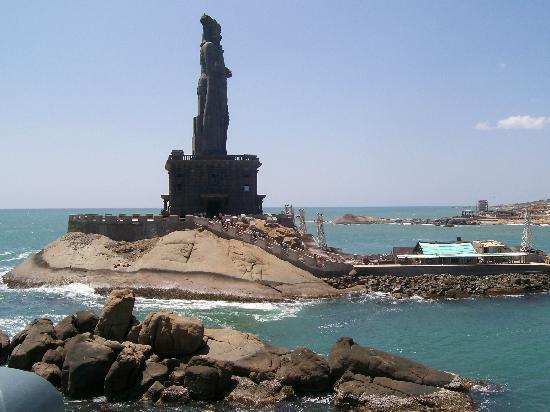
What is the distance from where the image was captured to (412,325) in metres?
29.6

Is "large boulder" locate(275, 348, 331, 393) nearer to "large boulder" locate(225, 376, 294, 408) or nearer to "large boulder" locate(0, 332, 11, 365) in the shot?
"large boulder" locate(225, 376, 294, 408)

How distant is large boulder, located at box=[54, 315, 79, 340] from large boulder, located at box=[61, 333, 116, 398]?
2656mm

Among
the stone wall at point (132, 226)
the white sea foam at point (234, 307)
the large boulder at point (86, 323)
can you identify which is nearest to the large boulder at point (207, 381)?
the large boulder at point (86, 323)

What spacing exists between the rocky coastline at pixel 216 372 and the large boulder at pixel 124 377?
3cm

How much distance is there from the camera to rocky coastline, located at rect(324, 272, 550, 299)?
124 ft

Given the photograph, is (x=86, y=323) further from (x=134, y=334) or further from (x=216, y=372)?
(x=216, y=372)

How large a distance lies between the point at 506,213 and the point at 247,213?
15538cm

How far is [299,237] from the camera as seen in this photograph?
155 feet

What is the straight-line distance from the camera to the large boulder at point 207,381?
1883cm

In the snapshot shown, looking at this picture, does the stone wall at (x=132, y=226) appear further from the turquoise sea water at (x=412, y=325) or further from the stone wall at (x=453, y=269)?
the stone wall at (x=453, y=269)

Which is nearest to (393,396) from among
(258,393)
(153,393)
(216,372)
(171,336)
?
(258,393)

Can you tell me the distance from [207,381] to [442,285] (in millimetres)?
23989

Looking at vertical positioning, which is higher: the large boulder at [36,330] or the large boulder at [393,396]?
the large boulder at [36,330]

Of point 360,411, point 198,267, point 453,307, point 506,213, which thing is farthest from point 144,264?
point 506,213
